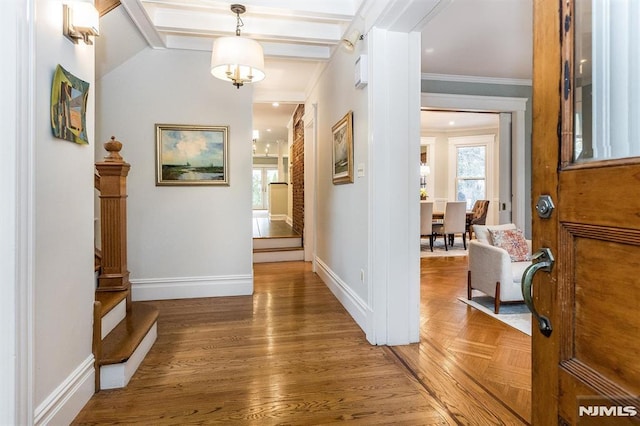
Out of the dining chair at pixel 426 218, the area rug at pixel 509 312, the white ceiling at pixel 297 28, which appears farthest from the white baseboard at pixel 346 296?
A: the dining chair at pixel 426 218

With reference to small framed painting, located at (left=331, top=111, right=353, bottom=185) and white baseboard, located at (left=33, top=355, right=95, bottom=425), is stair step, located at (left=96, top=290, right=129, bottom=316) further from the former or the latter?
small framed painting, located at (left=331, top=111, right=353, bottom=185)

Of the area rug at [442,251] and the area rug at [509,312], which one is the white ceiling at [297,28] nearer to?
the area rug at [509,312]

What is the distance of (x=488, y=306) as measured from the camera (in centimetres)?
339

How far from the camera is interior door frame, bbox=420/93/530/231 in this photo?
16.3 ft

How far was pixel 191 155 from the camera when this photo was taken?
367 centimetres

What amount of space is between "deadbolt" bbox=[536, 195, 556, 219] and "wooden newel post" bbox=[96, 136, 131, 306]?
2594 mm

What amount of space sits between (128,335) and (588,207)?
2501 mm

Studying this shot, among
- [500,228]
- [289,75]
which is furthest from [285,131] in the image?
[500,228]

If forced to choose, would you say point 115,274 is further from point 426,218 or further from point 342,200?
point 426,218

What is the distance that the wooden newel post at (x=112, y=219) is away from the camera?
98.3 inches

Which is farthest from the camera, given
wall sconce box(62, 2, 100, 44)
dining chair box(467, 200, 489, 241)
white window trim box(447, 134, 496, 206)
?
white window trim box(447, 134, 496, 206)

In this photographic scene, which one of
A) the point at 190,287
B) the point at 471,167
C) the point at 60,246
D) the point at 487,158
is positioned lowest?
the point at 190,287

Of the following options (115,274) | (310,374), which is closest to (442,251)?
(310,374)

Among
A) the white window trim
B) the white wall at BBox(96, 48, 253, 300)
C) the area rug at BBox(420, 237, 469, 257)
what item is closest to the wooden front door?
the white wall at BBox(96, 48, 253, 300)
